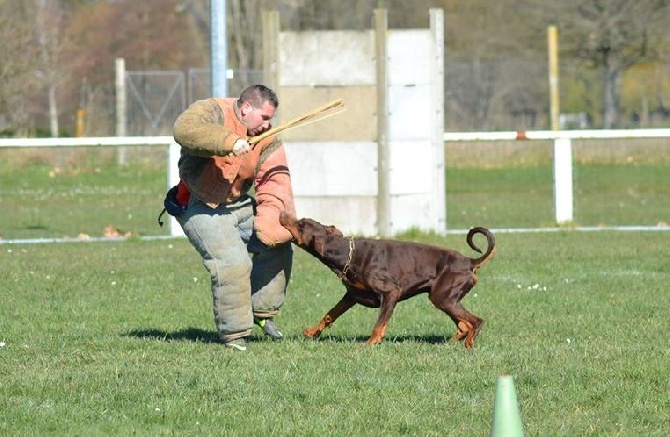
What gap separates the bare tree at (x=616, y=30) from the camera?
37531 millimetres

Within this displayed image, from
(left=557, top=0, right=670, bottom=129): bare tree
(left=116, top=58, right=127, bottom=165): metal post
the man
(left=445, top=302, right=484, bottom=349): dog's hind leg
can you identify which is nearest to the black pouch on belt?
the man

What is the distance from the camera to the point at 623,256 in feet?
47.8

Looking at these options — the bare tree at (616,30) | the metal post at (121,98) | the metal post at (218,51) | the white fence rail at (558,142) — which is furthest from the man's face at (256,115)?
the bare tree at (616,30)

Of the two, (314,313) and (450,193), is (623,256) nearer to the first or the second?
(314,313)

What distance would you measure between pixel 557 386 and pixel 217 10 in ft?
34.3

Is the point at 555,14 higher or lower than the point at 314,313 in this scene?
higher

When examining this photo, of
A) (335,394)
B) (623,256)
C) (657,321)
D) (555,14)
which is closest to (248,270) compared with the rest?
(335,394)

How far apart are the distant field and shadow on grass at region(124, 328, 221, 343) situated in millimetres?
14

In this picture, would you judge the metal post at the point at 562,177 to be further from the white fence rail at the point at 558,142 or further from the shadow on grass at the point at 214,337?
the shadow on grass at the point at 214,337

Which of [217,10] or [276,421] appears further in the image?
[217,10]

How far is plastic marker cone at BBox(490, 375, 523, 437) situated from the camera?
5082 millimetres

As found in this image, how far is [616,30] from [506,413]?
33.6 meters

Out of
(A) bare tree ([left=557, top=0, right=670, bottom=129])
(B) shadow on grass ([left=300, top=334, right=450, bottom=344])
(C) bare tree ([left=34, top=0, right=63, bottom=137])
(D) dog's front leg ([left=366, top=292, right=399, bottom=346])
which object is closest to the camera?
(D) dog's front leg ([left=366, top=292, right=399, bottom=346])

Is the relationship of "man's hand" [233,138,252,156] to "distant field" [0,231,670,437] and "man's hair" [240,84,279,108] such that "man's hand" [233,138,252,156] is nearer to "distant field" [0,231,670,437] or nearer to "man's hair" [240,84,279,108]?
"man's hair" [240,84,279,108]
